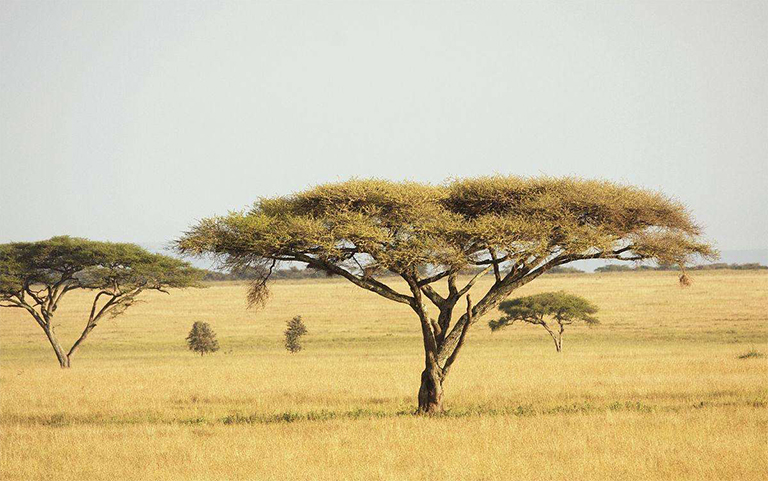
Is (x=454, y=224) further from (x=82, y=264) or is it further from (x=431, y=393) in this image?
(x=82, y=264)

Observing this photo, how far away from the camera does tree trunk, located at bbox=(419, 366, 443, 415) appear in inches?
790

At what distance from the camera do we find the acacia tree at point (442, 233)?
63.2ft

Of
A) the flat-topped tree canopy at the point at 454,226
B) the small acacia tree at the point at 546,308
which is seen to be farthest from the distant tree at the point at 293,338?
the flat-topped tree canopy at the point at 454,226

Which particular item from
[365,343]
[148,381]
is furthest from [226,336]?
[148,381]

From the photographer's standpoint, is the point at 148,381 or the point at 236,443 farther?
the point at 148,381

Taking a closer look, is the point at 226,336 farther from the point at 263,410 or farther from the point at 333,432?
the point at 333,432

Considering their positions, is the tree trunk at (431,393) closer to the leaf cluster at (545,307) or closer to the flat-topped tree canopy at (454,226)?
the flat-topped tree canopy at (454,226)

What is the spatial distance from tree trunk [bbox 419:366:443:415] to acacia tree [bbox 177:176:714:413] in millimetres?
24

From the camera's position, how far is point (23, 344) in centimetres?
5959

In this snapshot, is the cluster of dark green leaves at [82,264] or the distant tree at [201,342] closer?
the cluster of dark green leaves at [82,264]

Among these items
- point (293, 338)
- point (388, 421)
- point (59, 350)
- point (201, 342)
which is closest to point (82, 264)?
point (59, 350)

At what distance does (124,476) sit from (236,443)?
2.79m

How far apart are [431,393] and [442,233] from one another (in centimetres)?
392

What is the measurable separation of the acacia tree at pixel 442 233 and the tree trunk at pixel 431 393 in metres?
0.02
